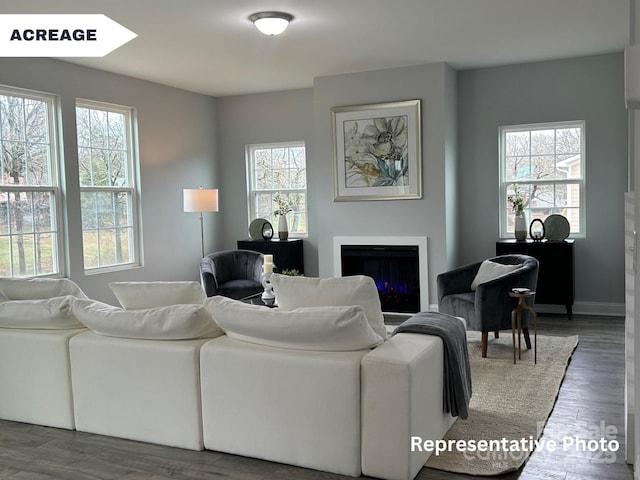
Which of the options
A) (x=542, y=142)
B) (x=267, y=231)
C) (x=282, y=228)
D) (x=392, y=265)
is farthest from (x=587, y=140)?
(x=267, y=231)

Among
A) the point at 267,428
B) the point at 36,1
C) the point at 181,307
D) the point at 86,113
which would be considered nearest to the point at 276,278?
the point at 181,307

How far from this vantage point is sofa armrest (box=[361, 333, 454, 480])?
2.73 m

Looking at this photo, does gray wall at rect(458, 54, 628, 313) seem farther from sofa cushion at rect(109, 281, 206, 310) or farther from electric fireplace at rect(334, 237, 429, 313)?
sofa cushion at rect(109, 281, 206, 310)

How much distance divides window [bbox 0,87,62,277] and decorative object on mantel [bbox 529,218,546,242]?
15.7 ft

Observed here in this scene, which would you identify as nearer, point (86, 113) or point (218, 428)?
point (218, 428)

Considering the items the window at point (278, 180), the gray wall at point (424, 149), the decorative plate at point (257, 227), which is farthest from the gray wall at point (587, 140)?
the decorative plate at point (257, 227)

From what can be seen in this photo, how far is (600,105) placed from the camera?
6.35m

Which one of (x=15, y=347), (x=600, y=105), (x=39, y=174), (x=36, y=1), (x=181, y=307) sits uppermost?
(x=36, y=1)

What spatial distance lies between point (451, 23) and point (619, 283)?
3296mm

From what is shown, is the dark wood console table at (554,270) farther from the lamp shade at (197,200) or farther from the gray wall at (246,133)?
the lamp shade at (197,200)

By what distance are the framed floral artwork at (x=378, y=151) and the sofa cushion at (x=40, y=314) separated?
3.95 metres

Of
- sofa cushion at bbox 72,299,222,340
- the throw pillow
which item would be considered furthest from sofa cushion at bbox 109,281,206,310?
the throw pillow

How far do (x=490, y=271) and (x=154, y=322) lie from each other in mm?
3019

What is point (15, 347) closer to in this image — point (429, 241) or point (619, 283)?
point (429, 241)
